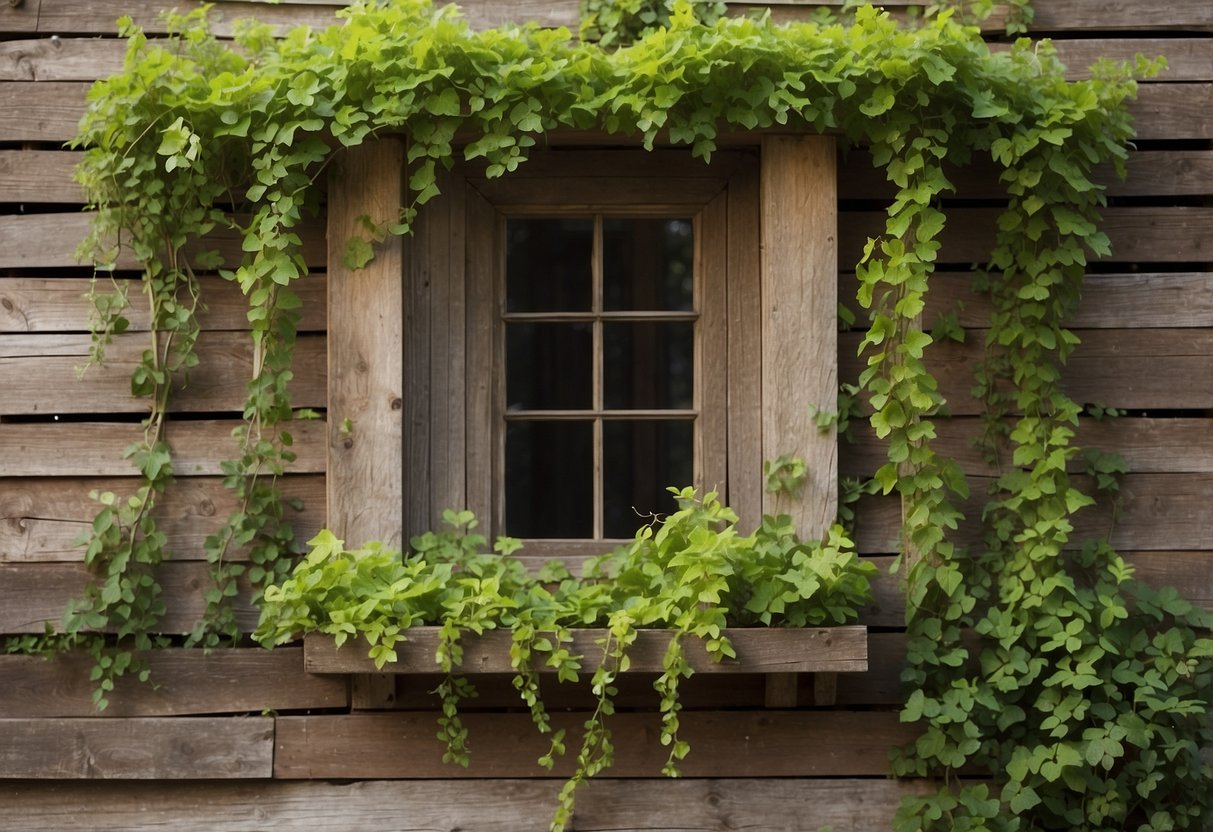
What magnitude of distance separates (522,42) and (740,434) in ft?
4.14

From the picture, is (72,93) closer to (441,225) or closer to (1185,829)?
(441,225)

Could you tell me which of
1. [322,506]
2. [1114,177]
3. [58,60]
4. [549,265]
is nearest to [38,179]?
[58,60]

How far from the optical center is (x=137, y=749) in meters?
3.81

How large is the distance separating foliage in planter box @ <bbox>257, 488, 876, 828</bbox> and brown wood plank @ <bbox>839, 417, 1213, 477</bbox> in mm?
508

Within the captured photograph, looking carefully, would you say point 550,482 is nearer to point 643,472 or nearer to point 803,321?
point 643,472

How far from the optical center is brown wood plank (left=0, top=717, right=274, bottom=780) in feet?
12.5

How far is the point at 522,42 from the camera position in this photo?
373 centimetres

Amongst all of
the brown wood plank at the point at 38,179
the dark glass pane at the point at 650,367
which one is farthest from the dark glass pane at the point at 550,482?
the brown wood plank at the point at 38,179

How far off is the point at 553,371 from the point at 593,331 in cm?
17

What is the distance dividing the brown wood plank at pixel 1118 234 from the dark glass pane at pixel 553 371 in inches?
32.0

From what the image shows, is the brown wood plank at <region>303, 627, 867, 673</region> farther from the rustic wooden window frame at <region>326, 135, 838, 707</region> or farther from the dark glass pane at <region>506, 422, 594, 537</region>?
the dark glass pane at <region>506, 422, 594, 537</region>

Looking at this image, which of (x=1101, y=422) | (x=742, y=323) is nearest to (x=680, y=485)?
(x=742, y=323)

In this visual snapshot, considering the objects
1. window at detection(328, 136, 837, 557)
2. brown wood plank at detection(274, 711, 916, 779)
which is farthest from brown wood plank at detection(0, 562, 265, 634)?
window at detection(328, 136, 837, 557)

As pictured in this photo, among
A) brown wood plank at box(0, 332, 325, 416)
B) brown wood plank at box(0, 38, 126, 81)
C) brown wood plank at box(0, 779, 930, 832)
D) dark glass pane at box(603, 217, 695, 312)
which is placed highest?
brown wood plank at box(0, 38, 126, 81)
